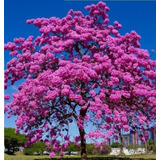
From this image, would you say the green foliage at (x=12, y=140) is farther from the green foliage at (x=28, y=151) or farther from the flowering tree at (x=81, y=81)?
the flowering tree at (x=81, y=81)

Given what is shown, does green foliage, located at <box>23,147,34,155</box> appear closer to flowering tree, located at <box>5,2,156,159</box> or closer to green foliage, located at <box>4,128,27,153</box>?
green foliage, located at <box>4,128,27,153</box>

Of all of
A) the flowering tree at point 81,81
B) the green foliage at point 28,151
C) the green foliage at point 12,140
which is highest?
the flowering tree at point 81,81

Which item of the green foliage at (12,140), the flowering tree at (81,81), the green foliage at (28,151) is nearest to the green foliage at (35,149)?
the green foliage at (28,151)

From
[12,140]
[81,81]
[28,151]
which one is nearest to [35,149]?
[28,151]

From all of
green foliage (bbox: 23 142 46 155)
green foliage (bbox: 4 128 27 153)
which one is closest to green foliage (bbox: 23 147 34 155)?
green foliage (bbox: 23 142 46 155)

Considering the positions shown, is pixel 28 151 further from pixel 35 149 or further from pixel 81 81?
pixel 81 81

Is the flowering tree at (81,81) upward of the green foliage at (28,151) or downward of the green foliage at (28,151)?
upward

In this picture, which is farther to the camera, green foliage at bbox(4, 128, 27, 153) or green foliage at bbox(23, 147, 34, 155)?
green foliage at bbox(4, 128, 27, 153)

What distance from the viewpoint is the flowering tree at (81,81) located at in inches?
526

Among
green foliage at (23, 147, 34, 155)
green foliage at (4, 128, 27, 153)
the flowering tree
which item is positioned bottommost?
green foliage at (23, 147, 34, 155)

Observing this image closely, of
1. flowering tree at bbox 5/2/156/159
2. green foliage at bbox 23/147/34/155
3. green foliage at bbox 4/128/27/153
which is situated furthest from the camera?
green foliage at bbox 4/128/27/153

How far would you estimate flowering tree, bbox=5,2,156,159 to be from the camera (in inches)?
526

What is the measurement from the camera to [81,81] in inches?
553

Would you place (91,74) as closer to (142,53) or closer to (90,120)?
(90,120)
